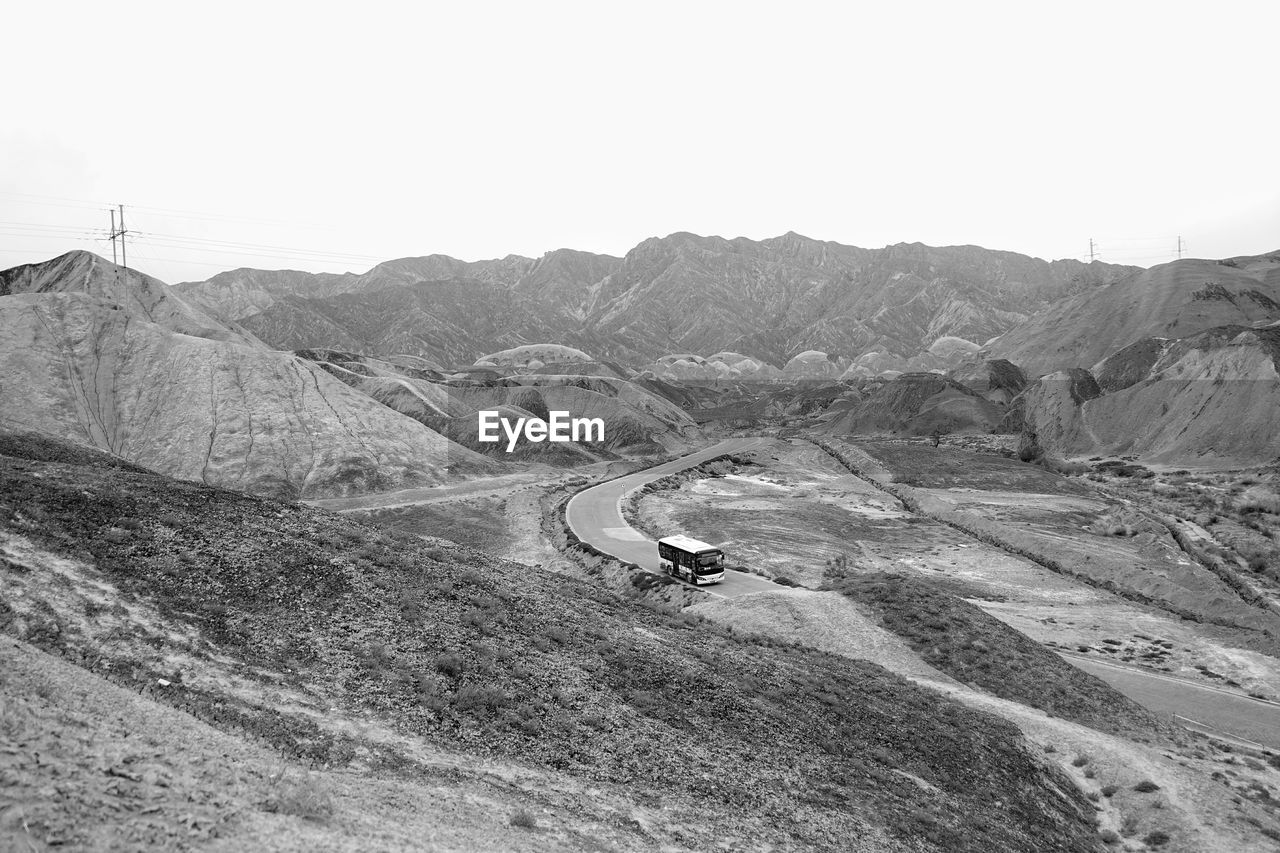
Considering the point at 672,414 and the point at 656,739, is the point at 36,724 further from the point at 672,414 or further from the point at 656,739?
the point at 672,414

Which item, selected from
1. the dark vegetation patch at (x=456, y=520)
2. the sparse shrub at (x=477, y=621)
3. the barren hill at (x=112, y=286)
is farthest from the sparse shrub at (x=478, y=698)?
the barren hill at (x=112, y=286)

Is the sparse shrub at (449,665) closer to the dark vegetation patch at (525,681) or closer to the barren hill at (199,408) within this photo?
the dark vegetation patch at (525,681)

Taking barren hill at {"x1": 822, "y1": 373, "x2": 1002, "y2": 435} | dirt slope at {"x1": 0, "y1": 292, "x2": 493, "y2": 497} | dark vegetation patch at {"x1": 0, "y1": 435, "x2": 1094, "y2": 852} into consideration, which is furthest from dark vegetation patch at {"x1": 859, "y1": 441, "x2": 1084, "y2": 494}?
dark vegetation patch at {"x1": 0, "y1": 435, "x2": 1094, "y2": 852}

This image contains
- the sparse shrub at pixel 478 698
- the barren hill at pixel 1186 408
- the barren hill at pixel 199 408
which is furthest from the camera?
the barren hill at pixel 1186 408

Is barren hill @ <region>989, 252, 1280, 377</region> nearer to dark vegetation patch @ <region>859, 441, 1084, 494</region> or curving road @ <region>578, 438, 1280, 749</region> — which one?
dark vegetation patch @ <region>859, 441, 1084, 494</region>

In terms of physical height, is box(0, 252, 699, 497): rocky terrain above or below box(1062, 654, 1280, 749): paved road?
above

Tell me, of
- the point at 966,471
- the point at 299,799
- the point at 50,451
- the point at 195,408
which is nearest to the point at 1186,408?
the point at 966,471
